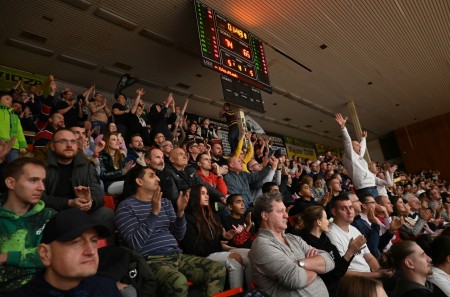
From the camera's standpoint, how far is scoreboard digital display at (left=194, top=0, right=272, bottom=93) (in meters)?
5.36

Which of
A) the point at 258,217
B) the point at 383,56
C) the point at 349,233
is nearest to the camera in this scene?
the point at 258,217

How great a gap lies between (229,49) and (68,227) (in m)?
4.98

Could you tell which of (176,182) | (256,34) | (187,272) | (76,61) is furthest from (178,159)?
(76,61)

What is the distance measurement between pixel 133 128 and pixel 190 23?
2.30 meters

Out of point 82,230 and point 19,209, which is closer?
point 82,230

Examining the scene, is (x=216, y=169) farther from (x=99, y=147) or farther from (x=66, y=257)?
(x=66, y=257)

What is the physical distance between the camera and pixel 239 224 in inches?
137

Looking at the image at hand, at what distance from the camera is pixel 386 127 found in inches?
656

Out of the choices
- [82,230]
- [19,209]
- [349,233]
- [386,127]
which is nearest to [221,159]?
[349,233]

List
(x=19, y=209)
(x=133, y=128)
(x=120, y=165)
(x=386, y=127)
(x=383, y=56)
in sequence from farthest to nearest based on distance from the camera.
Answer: (x=386, y=127) → (x=383, y=56) → (x=133, y=128) → (x=120, y=165) → (x=19, y=209)

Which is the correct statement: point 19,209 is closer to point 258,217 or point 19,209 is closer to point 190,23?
point 258,217

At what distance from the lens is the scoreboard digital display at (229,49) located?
5358 mm

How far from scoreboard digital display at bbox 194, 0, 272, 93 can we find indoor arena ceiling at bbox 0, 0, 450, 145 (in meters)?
0.24

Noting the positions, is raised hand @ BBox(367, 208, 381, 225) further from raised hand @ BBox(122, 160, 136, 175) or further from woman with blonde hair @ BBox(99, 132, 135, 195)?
raised hand @ BBox(122, 160, 136, 175)
